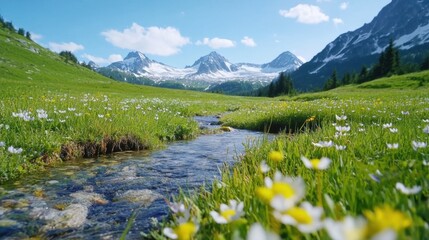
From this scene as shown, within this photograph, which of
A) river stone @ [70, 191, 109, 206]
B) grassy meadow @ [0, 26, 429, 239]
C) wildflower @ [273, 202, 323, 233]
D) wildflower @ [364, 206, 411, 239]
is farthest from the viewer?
river stone @ [70, 191, 109, 206]

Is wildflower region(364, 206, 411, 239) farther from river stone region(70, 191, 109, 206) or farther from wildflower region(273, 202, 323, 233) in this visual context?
river stone region(70, 191, 109, 206)

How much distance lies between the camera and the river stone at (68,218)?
387 centimetres

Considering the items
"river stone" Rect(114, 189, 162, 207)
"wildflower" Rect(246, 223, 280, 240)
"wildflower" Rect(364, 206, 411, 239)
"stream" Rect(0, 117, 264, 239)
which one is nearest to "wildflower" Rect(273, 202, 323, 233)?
"wildflower" Rect(246, 223, 280, 240)

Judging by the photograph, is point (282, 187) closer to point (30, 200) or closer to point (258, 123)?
point (30, 200)

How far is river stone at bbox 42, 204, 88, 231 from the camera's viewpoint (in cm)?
387

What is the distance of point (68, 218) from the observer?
4062 millimetres

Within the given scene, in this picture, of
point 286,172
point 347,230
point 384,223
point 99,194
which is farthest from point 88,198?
point 384,223

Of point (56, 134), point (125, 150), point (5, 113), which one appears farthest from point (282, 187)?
point (5, 113)

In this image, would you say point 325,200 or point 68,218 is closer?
point 325,200

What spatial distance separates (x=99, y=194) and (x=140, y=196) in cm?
66

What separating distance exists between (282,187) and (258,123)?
1471 cm

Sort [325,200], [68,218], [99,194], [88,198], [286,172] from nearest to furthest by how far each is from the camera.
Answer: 1. [325,200]
2. [286,172]
3. [68,218]
4. [88,198]
5. [99,194]

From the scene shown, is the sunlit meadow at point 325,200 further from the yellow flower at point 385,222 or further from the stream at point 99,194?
the stream at point 99,194

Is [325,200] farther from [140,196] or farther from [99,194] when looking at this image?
[99,194]
